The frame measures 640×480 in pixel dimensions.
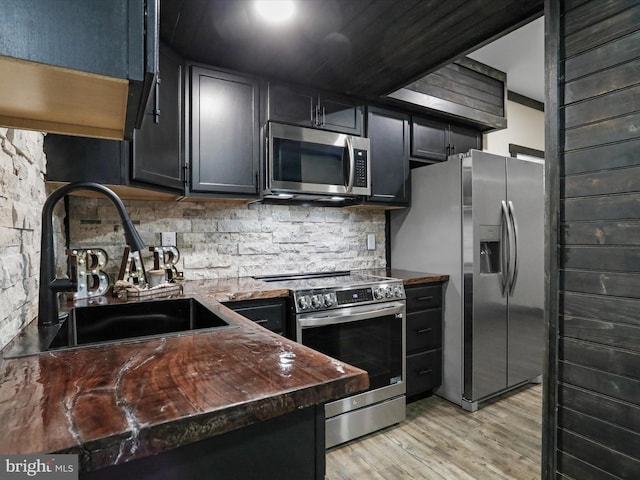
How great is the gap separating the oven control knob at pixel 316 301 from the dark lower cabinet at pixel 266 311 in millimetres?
167

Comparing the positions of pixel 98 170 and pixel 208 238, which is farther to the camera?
pixel 208 238

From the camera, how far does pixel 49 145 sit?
1459 mm

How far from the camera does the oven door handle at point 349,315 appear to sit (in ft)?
6.60

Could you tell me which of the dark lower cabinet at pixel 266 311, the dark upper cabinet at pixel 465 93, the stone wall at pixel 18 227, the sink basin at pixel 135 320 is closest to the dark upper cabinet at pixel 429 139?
the dark upper cabinet at pixel 465 93

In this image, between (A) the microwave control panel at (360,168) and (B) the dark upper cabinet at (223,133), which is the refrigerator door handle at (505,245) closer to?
(A) the microwave control panel at (360,168)

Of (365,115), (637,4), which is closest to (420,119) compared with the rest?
(365,115)

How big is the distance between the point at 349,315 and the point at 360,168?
1118 mm

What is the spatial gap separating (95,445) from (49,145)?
4.81 feet

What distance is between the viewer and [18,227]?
3.55ft

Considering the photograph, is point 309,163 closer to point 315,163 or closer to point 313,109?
point 315,163

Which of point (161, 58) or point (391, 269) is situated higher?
point (161, 58)

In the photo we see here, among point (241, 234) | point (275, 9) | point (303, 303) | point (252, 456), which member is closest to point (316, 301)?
point (303, 303)

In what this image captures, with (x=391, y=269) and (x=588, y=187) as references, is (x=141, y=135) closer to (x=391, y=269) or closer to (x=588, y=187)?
(x=588, y=187)

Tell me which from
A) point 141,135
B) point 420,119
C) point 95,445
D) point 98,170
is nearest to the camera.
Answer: point 95,445
